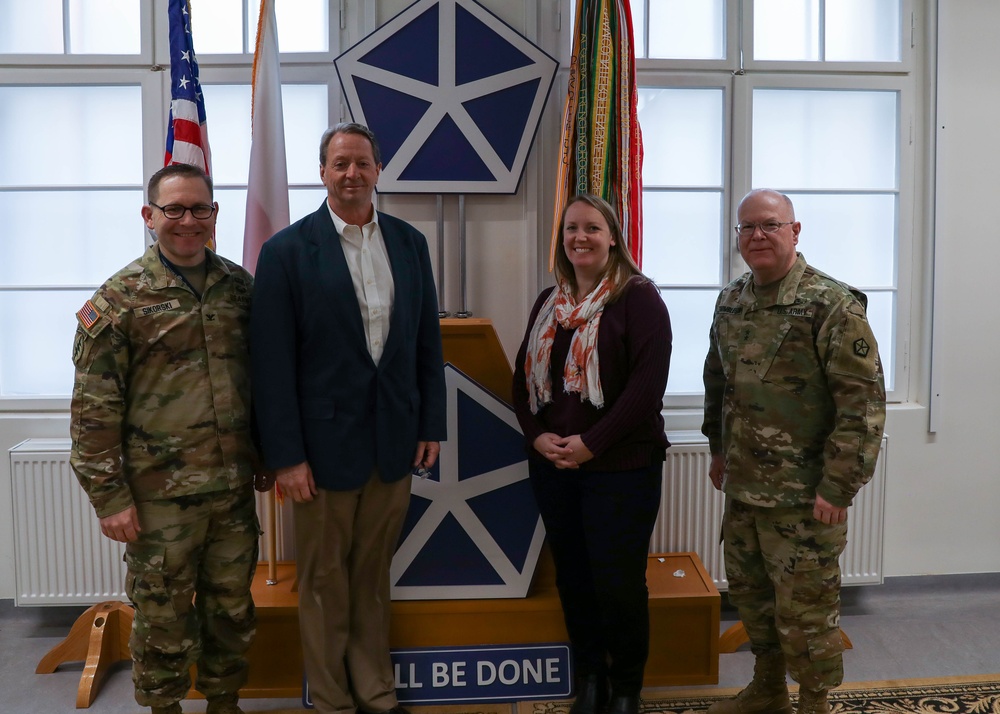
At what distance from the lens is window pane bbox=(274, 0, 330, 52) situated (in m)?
2.66

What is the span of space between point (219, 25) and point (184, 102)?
573 mm

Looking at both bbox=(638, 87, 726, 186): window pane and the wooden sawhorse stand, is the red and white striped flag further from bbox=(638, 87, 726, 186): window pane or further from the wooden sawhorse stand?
bbox=(638, 87, 726, 186): window pane

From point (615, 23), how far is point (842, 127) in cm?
103

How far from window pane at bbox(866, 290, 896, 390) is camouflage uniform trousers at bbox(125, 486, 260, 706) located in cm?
236

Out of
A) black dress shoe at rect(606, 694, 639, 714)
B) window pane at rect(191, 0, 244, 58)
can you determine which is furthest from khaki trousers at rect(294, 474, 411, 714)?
window pane at rect(191, 0, 244, 58)

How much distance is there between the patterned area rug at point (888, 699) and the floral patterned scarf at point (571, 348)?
0.92m

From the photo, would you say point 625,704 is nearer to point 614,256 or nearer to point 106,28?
point 614,256

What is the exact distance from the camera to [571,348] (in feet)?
6.16

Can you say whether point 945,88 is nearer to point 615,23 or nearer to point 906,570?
point 615,23

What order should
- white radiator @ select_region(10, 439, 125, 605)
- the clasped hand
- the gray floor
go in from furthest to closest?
1. white radiator @ select_region(10, 439, 125, 605)
2. the gray floor
3. the clasped hand

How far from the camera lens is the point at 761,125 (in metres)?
2.80

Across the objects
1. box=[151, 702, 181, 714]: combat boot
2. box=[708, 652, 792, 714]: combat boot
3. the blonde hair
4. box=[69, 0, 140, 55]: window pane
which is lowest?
box=[708, 652, 792, 714]: combat boot

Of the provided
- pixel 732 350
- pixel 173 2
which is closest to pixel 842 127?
pixel 732 350

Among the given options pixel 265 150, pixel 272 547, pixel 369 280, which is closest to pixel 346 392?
pixel 369 280
